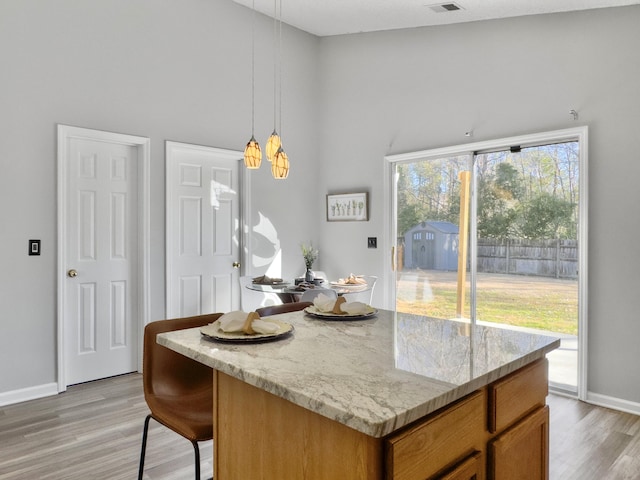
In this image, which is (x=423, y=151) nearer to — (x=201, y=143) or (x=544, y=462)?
(x=201, y=143)

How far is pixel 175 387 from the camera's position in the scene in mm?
2025

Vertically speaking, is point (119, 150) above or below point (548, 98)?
below

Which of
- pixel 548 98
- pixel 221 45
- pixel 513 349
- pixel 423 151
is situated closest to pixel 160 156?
pixel 221 45

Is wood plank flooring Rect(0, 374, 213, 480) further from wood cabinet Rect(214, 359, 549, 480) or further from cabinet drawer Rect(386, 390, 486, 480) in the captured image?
cabinet drawer Rect(386, 390, 486, 480)

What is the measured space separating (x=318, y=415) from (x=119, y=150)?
11.6 ft

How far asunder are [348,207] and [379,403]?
4227 millimetres

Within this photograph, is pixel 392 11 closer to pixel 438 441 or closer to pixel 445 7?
pixel 445 7

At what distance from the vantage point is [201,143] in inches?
173

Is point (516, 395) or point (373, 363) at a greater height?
point (373, 363)

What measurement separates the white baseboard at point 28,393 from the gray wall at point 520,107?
3.01 meters

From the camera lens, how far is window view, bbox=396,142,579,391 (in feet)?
11.9

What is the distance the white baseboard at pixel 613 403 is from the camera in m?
3.24

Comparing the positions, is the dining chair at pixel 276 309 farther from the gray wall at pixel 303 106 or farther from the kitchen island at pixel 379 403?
the gray wall at pixel 303 106

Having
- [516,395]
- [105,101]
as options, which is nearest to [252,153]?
[105,101]
